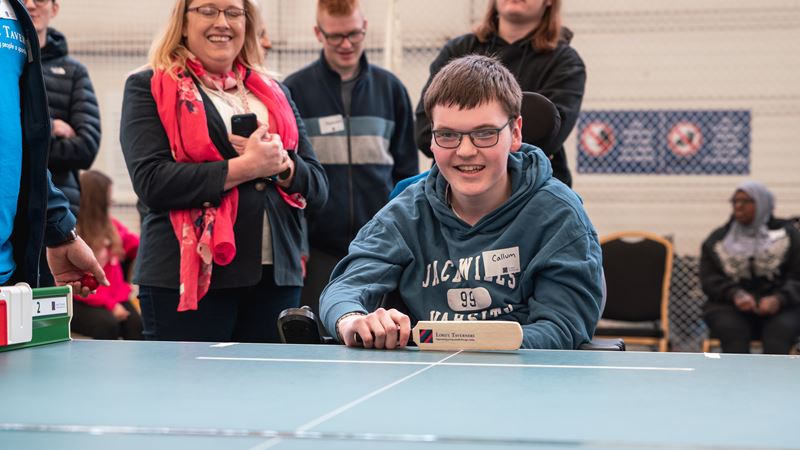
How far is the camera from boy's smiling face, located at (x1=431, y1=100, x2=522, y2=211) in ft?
7.30

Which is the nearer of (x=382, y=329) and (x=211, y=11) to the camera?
(x=382, y=329)

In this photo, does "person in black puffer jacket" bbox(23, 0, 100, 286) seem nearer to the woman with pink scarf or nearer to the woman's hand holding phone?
the woman with pink scarf

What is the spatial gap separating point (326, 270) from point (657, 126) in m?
4.36

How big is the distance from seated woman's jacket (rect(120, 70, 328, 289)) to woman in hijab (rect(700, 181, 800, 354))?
12.8 feet

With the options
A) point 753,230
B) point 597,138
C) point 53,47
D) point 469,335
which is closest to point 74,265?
point 469,335

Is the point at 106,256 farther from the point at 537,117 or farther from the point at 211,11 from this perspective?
the point at 537,117

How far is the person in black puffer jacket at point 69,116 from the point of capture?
3.45 metres

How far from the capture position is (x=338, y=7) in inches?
138

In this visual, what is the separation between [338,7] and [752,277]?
148 inches

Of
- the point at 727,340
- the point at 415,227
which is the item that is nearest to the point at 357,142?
the point at 415,227

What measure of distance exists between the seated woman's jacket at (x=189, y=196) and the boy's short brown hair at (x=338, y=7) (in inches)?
34.5

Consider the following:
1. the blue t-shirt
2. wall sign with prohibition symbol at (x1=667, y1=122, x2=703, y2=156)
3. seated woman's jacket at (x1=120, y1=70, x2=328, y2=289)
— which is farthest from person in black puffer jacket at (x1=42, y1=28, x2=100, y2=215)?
wall sign with prohibition symbol at (x1=667, y1=122, x2=703, y2=156)

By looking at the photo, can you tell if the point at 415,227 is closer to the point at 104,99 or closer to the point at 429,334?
the point at 429,334

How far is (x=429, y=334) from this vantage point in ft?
5.83
